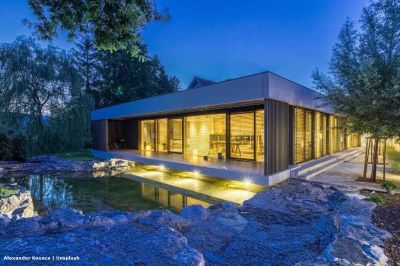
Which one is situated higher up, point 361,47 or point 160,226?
point 361,47

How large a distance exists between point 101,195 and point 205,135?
573 cm

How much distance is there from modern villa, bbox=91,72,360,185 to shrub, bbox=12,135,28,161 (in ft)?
12.3

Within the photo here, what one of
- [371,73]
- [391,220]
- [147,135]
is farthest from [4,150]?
[371,73]

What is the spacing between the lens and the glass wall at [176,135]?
12.0 m

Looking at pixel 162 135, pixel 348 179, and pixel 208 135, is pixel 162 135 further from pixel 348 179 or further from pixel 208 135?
pixel 348 179

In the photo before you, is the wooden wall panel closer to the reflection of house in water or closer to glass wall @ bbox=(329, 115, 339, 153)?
the reflection of house in water

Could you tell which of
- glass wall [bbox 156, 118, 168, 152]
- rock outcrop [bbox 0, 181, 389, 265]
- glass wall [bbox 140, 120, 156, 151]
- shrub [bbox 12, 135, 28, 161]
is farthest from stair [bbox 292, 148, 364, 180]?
shrub [bbox 12, 135, 28, 161]

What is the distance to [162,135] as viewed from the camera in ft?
43.8

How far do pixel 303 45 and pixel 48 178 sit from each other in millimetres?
34499

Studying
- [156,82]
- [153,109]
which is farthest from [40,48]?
[156,82]

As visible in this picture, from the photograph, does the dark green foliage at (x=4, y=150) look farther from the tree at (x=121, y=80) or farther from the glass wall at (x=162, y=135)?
the tree at (x=121, y=80)

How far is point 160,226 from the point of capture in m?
3.38

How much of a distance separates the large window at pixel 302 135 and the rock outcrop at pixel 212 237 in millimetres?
3823

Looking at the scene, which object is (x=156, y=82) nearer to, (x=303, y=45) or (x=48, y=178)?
(x=48, y=178)
